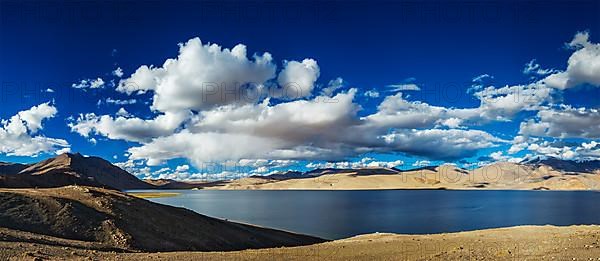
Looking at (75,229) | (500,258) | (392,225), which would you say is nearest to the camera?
(500,258)

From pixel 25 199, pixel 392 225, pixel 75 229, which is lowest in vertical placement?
pixel 392 225

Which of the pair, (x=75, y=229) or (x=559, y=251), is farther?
(x=75, y=229)

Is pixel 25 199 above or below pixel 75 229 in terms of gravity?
above

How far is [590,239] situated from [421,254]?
1353 cm

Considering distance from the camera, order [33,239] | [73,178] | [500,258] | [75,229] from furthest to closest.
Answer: [73,178] < [75,229] < [33,239] < [500,258]

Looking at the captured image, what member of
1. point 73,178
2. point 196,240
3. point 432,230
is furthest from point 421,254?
point 73,178

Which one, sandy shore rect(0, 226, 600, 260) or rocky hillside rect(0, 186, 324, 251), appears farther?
rocky hillside rect(0, 186, 324, 251)

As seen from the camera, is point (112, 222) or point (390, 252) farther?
point (112, 222)

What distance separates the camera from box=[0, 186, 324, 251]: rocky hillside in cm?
3350

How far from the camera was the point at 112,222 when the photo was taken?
36.9 m

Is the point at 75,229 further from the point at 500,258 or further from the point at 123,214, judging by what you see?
the point at 500,258

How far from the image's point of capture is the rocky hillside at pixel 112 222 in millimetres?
33500

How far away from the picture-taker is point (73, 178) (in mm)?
147125

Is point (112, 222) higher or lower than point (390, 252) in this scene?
higher
